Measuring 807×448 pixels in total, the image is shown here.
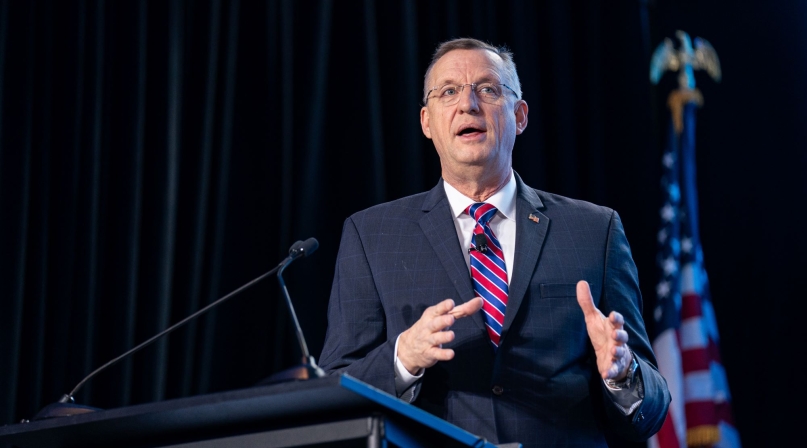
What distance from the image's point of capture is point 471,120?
93.8 inches

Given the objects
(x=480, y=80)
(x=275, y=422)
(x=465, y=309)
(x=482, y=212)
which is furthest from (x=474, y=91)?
(x=275, y=422)

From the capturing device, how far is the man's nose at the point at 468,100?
238 centimetres

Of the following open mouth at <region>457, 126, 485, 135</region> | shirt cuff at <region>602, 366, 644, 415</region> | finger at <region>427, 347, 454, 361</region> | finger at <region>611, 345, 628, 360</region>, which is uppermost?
open mouth at <region>457, 126, 485, 135</region>

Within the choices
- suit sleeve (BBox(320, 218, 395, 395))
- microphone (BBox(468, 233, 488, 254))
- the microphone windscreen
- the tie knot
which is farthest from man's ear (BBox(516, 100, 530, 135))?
the microphone windscreen

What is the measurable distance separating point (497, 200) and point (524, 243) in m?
0.22

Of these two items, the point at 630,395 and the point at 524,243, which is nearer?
the point at 630,395

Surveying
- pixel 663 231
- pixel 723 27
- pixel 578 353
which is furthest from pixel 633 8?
pixel 578 353

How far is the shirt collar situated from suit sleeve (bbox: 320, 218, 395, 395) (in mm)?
295

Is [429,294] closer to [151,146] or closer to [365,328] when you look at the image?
[365,328]

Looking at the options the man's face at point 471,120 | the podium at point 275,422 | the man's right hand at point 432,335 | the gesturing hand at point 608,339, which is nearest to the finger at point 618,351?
the gesturing hand at point 608,339

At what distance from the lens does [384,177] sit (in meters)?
3.72

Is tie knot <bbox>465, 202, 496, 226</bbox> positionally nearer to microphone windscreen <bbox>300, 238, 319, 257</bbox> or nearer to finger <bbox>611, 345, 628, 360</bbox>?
microphone windscreen <bbox>300, 238, 319, 257</bbox>

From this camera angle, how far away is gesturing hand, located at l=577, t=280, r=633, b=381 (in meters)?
1.67

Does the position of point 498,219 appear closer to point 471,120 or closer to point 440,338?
point 471,120
